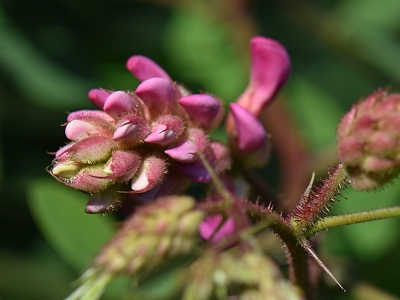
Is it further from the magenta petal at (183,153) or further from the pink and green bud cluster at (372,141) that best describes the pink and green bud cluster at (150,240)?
the pink and green bud cluster at (372,141)

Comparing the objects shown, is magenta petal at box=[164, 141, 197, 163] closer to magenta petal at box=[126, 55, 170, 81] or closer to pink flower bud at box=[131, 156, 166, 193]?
pink flower bud at box=[131, 156, 166, 193]

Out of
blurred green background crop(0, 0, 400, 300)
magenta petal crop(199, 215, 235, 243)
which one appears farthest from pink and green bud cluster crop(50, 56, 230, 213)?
blurred green background crop(0, 0, 400, 300)

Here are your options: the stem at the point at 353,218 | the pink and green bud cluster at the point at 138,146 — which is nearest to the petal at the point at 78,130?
the pink and green bud cluster at the point at 138,146

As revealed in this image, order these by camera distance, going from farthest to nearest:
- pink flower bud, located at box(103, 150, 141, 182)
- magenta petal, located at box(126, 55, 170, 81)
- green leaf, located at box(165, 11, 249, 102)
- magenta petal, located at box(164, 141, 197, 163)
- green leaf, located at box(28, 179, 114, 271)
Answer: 1. green leaf, located at box(165, 11, 249, 102)
2. green leaf, located at box(28, 179, 114, 271)
3. magenta petal, located at box(126, 55, 170, 81)
4. magenta petal, located at box(164, 141, 197, 163)
5. pink flower bud, located at box(103, 150, 141, 182)

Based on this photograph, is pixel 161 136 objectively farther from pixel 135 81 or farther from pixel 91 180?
pixel 135 81

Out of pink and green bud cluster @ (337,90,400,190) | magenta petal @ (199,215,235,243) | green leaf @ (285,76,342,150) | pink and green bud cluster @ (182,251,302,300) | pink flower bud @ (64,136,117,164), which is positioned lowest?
green leaf @ (285,76,342,150)

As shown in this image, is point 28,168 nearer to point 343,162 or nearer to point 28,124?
point 28,124

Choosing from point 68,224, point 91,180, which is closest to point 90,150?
point 91,180

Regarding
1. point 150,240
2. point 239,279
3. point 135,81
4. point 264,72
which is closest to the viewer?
point 150,240
